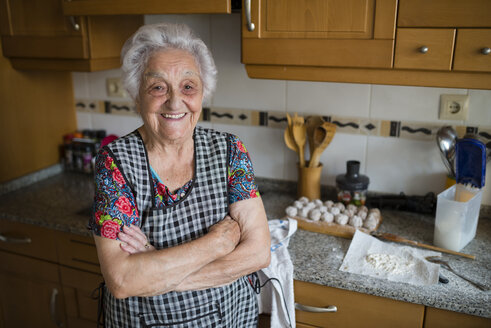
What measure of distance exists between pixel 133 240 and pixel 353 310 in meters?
0.71

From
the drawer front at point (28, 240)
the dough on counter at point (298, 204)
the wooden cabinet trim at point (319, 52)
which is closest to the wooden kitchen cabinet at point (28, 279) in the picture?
the drawer front at point (28, 240)

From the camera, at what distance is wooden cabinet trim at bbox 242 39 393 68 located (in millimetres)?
1382

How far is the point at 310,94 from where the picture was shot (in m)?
1.87

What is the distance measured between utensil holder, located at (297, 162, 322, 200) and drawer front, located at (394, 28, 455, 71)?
593 millimetres

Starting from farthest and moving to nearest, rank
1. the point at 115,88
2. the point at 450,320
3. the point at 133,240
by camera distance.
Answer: the point at 115,88
the point at 450,320
the point at 133,240

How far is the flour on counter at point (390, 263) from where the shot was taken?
1375 millimetres

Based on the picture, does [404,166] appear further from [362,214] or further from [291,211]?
Answer: [291,211]

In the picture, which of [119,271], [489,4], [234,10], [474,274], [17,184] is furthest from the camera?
[17,184]

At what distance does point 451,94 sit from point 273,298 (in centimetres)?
101

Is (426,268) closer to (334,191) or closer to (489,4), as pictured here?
(334,191)

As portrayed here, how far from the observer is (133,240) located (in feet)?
3.79

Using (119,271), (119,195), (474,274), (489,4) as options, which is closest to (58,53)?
(119,195)

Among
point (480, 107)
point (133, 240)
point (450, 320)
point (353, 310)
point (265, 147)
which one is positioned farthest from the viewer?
point (265, 147)

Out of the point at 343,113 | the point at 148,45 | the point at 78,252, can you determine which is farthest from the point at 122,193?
the point at 343,113
